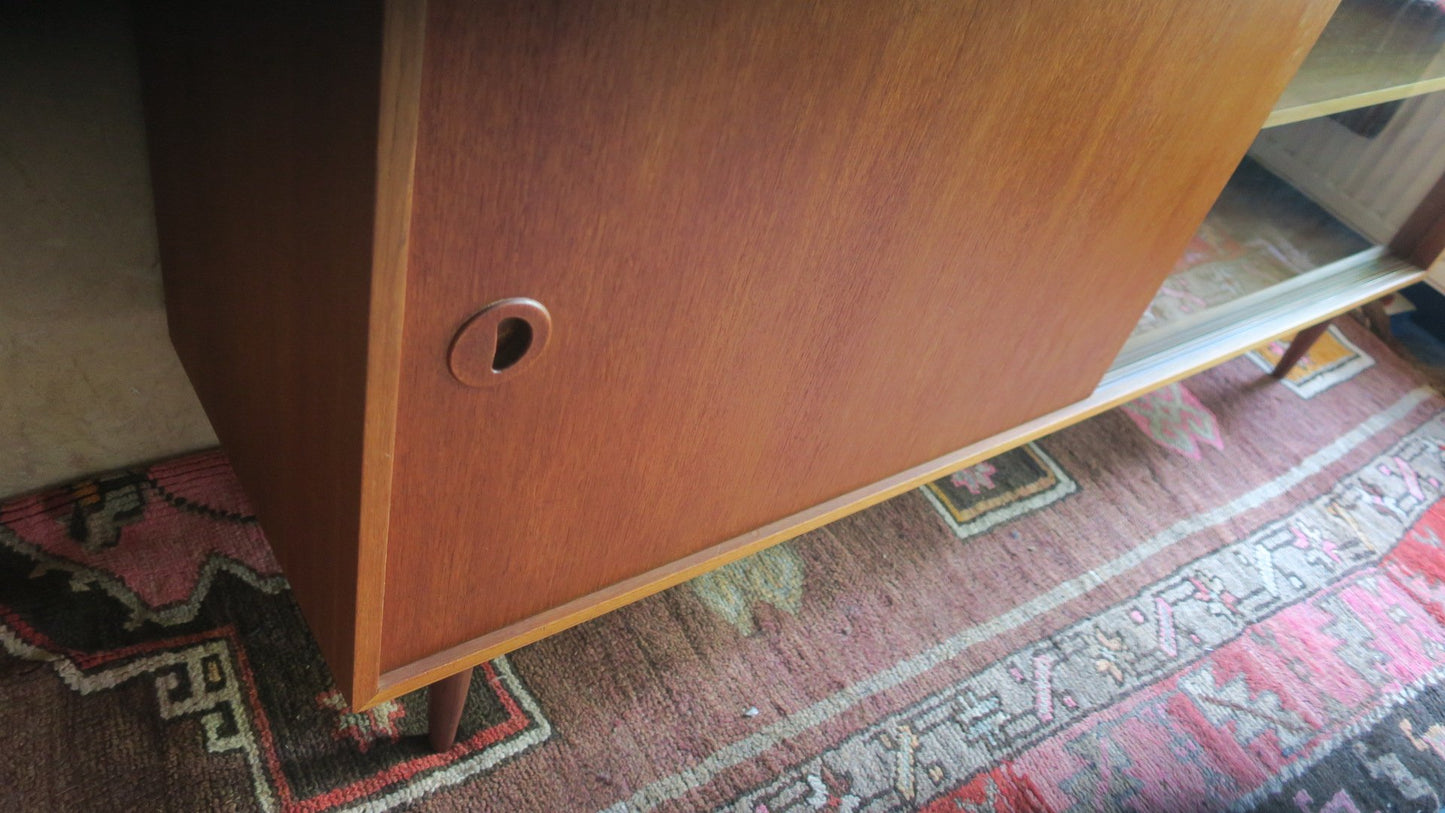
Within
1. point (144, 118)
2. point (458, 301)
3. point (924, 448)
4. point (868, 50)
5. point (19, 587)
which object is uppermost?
point (868, 50)

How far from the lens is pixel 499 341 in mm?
411

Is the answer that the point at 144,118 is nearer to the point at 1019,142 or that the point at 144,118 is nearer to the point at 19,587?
the point at 19,587

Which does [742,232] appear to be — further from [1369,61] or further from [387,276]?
[1369,61]

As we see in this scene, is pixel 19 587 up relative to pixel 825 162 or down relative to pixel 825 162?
down

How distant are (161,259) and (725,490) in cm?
45

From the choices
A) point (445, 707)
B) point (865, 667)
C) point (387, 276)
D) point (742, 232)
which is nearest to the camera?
point (387, 276)

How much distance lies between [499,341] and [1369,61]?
0.83 metres

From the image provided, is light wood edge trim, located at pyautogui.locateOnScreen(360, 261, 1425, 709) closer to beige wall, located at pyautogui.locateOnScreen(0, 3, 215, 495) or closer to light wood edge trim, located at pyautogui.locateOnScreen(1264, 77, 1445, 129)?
light wood edge trim, located at pyautogui.locateOnScreen(1264, 77, 1445, 129)

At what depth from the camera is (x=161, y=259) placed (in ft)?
2.27

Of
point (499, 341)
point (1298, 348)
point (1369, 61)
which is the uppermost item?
point (1369, 61)

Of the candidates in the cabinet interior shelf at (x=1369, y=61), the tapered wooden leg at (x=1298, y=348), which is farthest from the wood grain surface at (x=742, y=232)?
the tapered wooden leg at (x=1298, y=348)

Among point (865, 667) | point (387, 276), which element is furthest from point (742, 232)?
point (865, 667)

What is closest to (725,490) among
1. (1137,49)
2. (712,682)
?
(712,682)

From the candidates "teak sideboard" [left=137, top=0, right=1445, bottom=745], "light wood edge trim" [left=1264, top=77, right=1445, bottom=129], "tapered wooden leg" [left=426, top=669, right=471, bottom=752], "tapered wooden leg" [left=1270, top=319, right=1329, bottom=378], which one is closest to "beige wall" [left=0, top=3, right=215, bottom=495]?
"teak sideboard" [left=137, top=0, right=1445, bottom=745]
